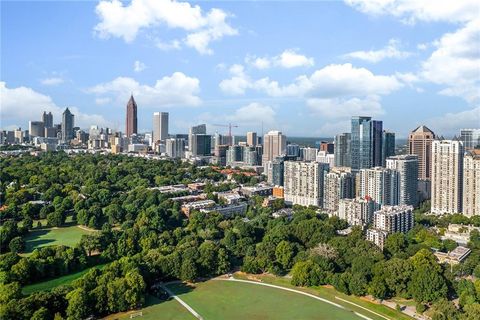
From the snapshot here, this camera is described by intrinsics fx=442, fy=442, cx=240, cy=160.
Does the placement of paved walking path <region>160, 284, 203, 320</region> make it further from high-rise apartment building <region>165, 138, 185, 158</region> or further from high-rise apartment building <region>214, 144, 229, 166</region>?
high-rise apartment building <region>165, 138, 185, 158</region>

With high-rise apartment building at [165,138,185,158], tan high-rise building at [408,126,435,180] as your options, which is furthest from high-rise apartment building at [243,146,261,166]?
tan high-rise building at [408,126,435,180]

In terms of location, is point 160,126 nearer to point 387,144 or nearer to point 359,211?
point 387,144

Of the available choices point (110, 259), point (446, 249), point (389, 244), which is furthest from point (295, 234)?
point (110, 259)

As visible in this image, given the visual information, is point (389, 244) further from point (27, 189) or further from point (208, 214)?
point (27, 189)

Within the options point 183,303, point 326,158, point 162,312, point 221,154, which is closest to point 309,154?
point 326,158

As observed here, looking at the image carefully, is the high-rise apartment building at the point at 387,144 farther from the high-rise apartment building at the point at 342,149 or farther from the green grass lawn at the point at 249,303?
the green grass lawn at the point at 249,303

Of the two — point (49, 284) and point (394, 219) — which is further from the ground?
point (394, 219)
